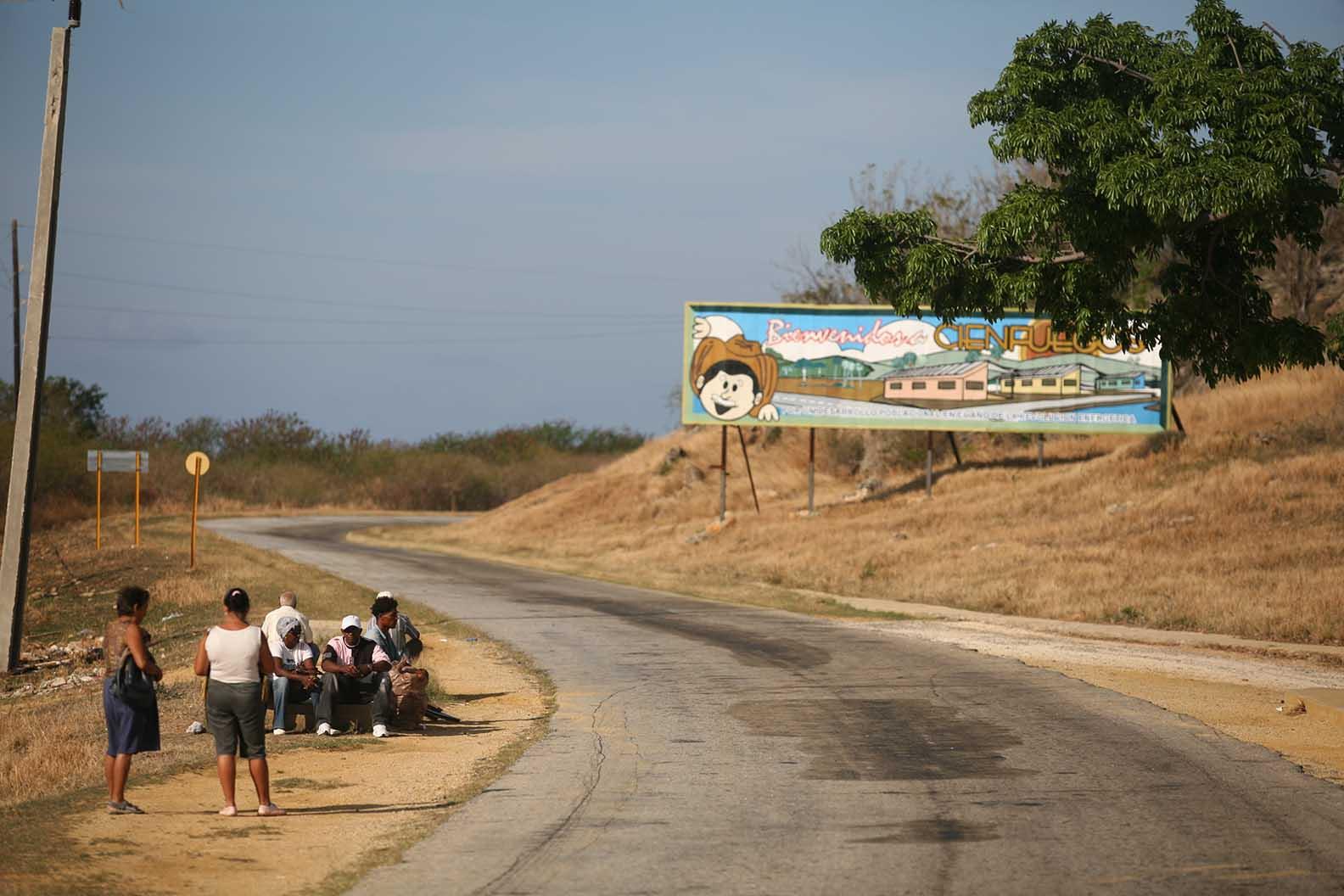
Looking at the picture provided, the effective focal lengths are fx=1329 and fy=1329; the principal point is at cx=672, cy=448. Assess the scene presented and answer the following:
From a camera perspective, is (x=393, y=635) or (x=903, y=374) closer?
(x=393, y=635)

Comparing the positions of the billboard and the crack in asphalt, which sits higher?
the billboard

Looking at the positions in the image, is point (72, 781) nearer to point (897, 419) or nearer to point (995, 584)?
point (995, 584)

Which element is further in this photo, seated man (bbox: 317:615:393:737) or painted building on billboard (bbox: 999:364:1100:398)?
painted building on billboard (bbox: 999:364:1100:398)

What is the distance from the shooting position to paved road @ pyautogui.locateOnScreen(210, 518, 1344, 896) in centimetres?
794

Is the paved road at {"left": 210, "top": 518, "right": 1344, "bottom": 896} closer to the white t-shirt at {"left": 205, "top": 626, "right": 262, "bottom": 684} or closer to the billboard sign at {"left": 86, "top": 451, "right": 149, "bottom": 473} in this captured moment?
the white t-shirt at {"left": 205, "top": 626, "right": 262, "bottom": 684}

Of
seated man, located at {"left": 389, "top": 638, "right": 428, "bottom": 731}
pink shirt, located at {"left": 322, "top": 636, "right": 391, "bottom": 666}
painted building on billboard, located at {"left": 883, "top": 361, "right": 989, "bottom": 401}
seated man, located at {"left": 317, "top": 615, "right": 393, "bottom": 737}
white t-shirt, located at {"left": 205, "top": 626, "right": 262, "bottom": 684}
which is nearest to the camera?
white t-shirt, located at {"left": 205, "top": 626, "right": 262, "bottom": 684}

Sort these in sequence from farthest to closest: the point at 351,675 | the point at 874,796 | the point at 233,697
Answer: the point at 351,675 < the point at 874,796 < the point at 233,697

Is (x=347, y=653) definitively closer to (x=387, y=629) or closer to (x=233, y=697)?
(x=387, y=629)

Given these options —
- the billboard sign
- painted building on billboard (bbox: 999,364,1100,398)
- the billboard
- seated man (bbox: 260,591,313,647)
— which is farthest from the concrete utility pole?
painted building on billboard (bbox: 999,364,1100,398)

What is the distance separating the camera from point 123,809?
9461mm

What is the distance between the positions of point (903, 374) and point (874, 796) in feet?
106

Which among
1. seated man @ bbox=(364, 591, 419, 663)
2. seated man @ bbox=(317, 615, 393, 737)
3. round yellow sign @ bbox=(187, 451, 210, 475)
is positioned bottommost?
seated man @ bbox=(317, 615, 393, 737)

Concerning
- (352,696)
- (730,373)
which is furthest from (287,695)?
(730,373)

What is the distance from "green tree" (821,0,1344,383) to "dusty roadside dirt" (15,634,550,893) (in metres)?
8.68
